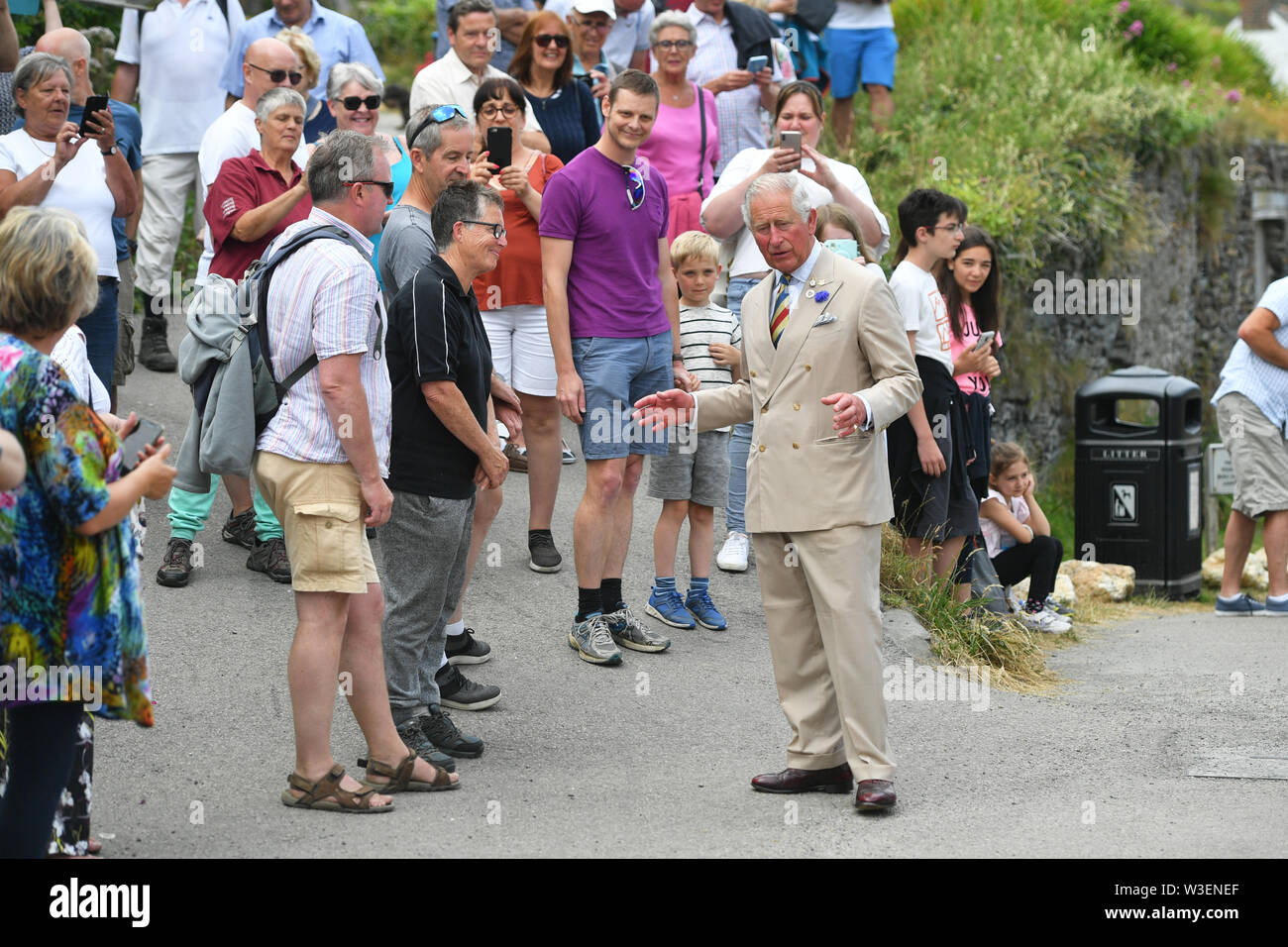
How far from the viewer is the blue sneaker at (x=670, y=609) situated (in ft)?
24.4

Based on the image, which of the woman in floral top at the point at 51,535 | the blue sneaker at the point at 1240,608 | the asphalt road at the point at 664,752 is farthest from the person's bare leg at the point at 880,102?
the woman in floral top at the point at 51,535

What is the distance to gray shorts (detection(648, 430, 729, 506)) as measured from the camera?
7.39m

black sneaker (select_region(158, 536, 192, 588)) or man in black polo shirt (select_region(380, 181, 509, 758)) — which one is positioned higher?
man in black polo shirt (select_region(380, 181, 509, 758))

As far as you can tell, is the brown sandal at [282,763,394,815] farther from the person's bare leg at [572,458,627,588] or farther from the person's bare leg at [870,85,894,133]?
the person's bare leg at [870,85,894,133]

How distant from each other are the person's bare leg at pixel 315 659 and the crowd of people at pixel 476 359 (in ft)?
0.04

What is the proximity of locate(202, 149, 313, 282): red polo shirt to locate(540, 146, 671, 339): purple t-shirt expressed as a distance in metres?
1.35

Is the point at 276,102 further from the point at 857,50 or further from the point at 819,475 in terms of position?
the point at 857,50

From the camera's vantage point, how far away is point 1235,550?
29.8ft

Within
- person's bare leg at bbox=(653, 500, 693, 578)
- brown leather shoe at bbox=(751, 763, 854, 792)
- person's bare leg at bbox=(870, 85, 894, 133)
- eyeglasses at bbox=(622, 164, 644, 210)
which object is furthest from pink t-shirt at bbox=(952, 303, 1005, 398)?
person's bare leg at bbox=(870, 85, 894, 133)

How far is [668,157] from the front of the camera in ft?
29.3

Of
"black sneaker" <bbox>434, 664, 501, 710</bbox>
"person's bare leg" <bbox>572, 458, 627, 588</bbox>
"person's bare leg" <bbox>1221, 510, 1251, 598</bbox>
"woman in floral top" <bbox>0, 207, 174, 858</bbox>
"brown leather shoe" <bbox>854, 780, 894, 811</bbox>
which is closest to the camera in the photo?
"woman in floral top" <bbox>0, 207, 174, 858</bbox>

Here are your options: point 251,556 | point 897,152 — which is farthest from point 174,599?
point 897,152

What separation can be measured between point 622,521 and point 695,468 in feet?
2.10

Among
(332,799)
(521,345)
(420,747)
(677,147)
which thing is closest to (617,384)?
(521,345)
